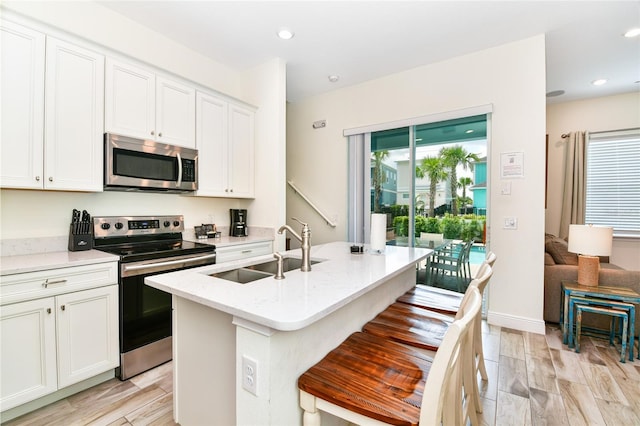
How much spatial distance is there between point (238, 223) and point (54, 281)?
1831mm

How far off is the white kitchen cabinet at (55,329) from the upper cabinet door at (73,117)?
70 cm

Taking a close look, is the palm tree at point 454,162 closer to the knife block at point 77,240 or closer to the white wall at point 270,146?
the white wall at point 270,146

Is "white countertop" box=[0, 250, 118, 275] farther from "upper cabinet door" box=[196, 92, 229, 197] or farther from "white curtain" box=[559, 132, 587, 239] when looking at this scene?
"white curtain" box=[559, 132, 587, 239]

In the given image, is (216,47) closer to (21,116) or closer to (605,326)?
(21,116)

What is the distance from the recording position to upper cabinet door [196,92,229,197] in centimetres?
297

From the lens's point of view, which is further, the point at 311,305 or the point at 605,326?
the point at 605,326

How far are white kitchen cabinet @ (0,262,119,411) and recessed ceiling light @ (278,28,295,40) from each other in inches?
98.2

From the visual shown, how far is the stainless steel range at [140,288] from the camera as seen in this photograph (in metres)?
2.03

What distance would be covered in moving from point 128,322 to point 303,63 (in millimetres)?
3130

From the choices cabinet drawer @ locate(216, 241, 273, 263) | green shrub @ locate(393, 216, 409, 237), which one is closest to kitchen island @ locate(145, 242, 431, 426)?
cabinet drawer @ locate(216, 241, 273, 263)

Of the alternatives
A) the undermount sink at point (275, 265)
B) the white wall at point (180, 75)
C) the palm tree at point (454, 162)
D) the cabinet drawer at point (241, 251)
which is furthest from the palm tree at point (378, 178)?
the undermount sink at point (275, 265)

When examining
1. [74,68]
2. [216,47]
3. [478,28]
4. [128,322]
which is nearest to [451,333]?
[128,322]

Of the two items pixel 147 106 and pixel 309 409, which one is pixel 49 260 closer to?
pixel 147 106

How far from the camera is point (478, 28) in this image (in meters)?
2.73
